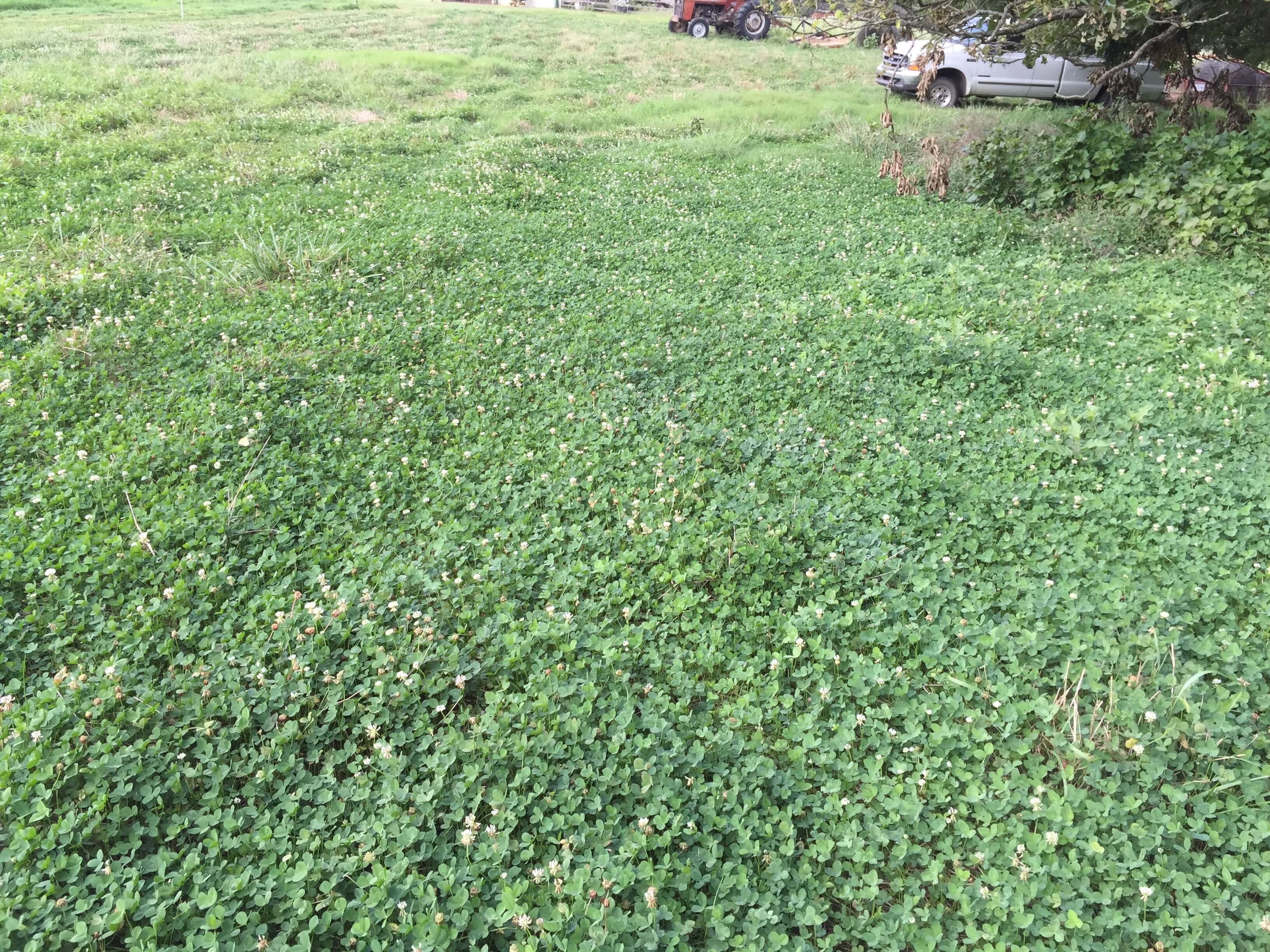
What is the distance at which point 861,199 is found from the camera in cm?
1062

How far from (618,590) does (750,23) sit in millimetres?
30011

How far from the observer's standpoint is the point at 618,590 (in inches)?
153

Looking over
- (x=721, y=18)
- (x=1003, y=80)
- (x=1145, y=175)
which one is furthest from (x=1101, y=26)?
(x=721, y=18)

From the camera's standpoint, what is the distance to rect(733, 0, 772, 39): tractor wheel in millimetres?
26969

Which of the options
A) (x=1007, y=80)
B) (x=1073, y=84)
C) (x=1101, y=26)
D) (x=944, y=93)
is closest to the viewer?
(x=1101, y=26)

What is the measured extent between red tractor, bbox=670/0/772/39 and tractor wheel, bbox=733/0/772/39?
0.05ft

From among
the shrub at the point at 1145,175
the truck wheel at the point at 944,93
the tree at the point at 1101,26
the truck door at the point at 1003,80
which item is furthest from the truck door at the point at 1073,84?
the shrub at the point at 1145,175

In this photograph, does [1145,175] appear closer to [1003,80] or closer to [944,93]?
[1003,80]

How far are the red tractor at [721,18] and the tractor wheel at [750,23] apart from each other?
0.6 inches

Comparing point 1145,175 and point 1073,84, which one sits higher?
point 1073,84

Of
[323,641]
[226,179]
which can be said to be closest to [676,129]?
[226,179]

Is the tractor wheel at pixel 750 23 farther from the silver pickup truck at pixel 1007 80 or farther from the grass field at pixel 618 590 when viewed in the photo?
the grass field at pixel 618 590

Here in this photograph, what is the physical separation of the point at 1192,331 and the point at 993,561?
13.6 ft

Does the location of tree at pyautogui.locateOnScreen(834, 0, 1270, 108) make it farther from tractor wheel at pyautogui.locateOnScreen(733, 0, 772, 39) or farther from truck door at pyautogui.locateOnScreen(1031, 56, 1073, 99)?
tractor wheel at pyautogui.locateOnScreen(733, 0, 772, 39)
